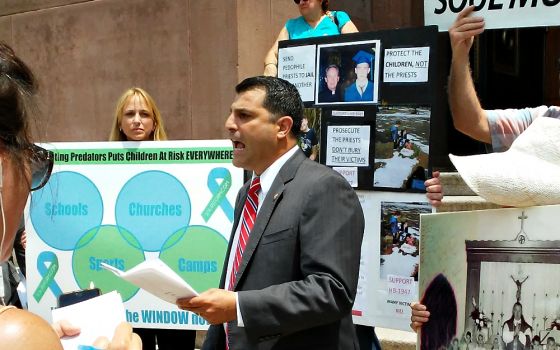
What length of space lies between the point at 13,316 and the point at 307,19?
14.1 ft

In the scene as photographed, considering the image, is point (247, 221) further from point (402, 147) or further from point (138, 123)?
point (138, 123)

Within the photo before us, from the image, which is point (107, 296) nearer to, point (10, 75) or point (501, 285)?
point (10, 75)

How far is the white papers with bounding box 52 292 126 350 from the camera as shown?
181 cm

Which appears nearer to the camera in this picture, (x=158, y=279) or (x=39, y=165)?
(x=39, y=165)

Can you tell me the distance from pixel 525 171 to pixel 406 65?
6.06ft

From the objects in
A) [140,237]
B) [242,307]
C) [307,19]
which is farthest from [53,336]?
[307,19]

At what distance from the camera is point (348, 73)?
4.02 m

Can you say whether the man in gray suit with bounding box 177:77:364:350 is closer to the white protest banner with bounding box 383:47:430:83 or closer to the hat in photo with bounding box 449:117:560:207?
the hat in photo with bounding box 449:117:560:207

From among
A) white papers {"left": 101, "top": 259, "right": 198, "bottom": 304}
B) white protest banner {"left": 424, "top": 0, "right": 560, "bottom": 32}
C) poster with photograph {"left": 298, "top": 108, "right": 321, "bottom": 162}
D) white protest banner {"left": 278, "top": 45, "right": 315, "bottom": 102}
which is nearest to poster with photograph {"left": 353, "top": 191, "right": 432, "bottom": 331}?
poster with photograph {"left": 298, "top": 108, "right": 321, "bottom": 162}

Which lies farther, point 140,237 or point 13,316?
point 140,237

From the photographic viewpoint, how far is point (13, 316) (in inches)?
52.9

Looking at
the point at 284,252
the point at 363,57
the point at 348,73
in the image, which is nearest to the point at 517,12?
the point at 363,57

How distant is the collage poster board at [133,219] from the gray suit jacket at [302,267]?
5.20 feet

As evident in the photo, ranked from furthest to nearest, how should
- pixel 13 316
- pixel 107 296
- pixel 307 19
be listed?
pixel 307 19
pixel 107 296
pixel 13 316
